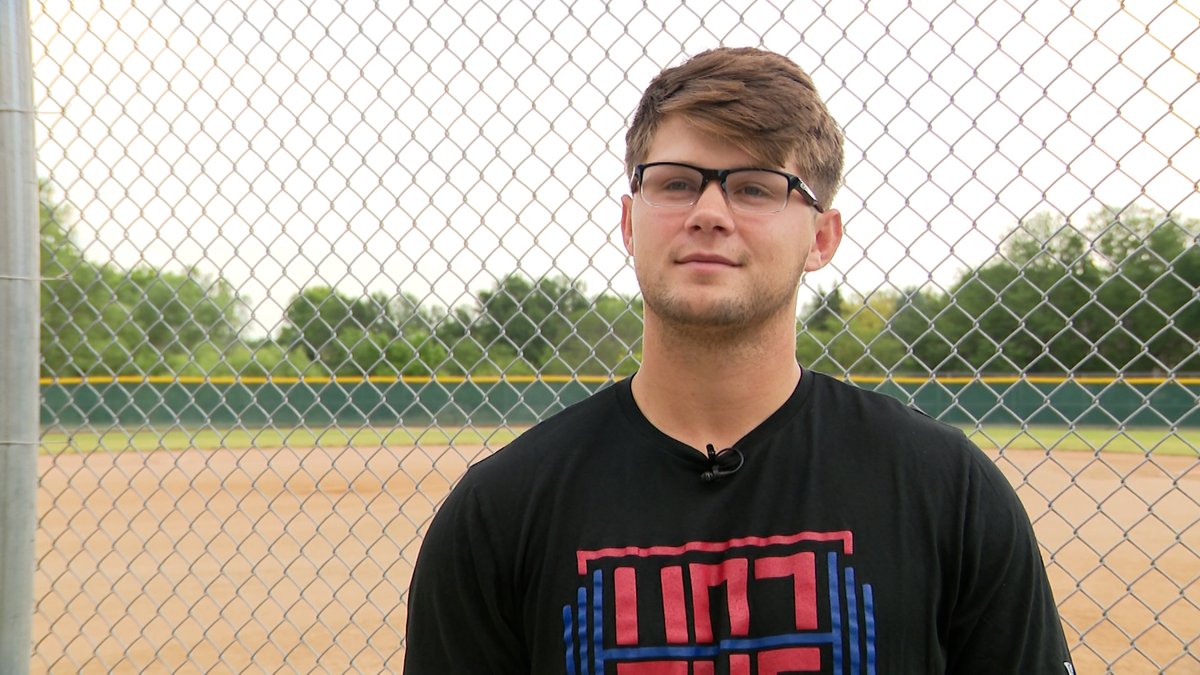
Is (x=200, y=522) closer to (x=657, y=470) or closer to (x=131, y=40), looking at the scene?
(x=131, y=40)

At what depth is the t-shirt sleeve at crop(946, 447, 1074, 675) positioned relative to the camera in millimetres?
1314

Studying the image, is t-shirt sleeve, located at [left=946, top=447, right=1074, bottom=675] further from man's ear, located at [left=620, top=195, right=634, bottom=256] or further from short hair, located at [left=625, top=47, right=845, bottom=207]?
man's ear, located at [left=620, top=195, right=634, bottom=256]

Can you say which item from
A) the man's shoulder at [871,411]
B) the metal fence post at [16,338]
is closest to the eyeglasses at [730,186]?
the man's shoulder at [871,411]

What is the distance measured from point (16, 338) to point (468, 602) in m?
1.25

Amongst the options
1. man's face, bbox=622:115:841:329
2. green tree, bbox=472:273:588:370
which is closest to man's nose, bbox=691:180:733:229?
man's face, bbox=622:115:841:329

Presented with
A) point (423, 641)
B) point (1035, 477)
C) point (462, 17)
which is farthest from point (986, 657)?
point (1035, 477)

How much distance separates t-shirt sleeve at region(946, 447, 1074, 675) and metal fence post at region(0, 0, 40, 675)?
1.84m

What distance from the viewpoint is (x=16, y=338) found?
199 cm

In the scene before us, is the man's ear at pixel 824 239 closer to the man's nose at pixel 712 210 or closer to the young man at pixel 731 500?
the young man at pixel 731 500

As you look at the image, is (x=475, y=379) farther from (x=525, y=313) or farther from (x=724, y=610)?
(x=724, y=610)

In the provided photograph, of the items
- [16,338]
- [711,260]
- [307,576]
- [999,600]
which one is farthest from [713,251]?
[307,576]

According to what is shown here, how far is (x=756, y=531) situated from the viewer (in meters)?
1.33

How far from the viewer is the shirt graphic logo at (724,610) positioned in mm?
1274

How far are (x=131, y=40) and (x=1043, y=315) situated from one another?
1527 cm
